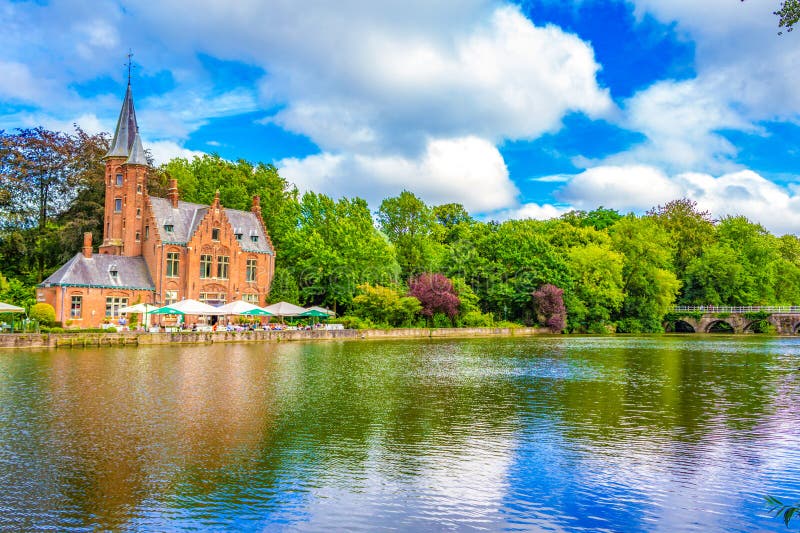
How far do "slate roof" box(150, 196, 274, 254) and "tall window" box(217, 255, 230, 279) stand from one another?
2112 millimetres

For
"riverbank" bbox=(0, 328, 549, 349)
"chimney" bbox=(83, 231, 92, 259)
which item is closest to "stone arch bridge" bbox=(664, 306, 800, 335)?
"riverbank" bbox=(0, 328, 549, 349)

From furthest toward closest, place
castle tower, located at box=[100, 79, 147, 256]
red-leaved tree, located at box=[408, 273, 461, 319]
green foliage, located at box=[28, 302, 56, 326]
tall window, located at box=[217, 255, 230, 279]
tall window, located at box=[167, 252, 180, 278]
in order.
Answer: red-leaved tree, located at box=[408, 273, 461, 319], tall window, located at box=[217, 255, 230, 279], castle tower, located at box=[100, 79, 147, 256], tall window, located at box=[167, 252, 180, 278], green foliage, located at box=[28, 302, 56, 326]

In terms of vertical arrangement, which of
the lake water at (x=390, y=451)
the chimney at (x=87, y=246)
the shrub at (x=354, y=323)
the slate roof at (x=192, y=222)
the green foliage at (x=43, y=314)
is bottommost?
the lake water at (x=390, y=451)

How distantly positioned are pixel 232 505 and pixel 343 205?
197 feet

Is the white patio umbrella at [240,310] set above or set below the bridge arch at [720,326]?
above

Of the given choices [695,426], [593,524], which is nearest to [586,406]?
[695,426]

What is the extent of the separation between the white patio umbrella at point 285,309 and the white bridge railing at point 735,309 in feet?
159

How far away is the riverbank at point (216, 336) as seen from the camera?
132ft

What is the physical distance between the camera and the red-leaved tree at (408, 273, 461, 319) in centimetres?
6381

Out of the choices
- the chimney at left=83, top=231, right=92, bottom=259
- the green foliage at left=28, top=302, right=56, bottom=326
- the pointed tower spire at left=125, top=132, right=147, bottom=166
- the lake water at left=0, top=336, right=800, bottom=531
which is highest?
the pointed tower spire at left=125, top=132, right=147, bottom=166

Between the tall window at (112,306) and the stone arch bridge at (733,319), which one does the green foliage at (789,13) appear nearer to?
the tall window at (112,306)

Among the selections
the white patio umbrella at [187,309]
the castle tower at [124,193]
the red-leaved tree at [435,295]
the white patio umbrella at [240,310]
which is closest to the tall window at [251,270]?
the castle tower at [124,193]

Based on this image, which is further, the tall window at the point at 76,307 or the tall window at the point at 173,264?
the tall window at the point at 173,264

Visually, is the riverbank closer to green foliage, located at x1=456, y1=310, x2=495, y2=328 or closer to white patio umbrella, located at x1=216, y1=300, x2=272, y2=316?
green foliage, located at x1=456, y1=310, x2=495, y2=328
